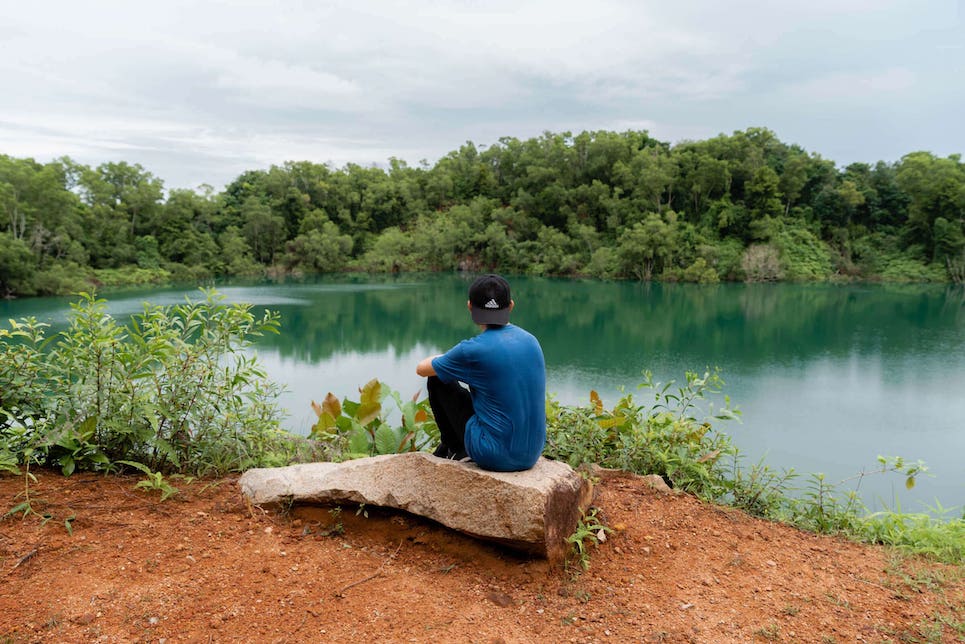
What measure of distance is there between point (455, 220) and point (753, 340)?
3305 cm

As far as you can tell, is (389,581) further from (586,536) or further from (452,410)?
(586,536)

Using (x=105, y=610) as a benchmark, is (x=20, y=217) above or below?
above

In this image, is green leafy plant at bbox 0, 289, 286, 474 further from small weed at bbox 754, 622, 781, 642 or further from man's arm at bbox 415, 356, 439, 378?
small weed at bbox 754, 622, 781, 642

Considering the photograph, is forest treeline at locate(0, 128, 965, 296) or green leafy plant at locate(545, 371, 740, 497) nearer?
green leafy plant at locate(545, 371, 740, 497)

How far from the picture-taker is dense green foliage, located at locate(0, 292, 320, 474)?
2.75m

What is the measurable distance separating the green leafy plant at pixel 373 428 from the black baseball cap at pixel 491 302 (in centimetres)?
128

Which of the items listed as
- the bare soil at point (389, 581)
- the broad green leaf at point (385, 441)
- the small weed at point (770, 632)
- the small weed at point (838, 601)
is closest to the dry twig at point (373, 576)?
the bare soil at point (389, 581)

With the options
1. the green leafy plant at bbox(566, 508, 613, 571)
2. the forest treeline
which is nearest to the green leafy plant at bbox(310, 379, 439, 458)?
the green leafy plant at bbox(566, 508, 613, 571)

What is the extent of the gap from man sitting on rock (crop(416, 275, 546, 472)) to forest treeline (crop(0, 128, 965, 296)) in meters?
33.1

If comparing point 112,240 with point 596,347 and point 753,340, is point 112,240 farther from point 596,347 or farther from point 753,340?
point 753,340

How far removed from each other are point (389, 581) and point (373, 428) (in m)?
1.51

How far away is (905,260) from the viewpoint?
39.9 metres

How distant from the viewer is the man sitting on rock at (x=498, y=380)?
7.70 ft

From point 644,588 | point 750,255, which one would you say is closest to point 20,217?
point 644,588
